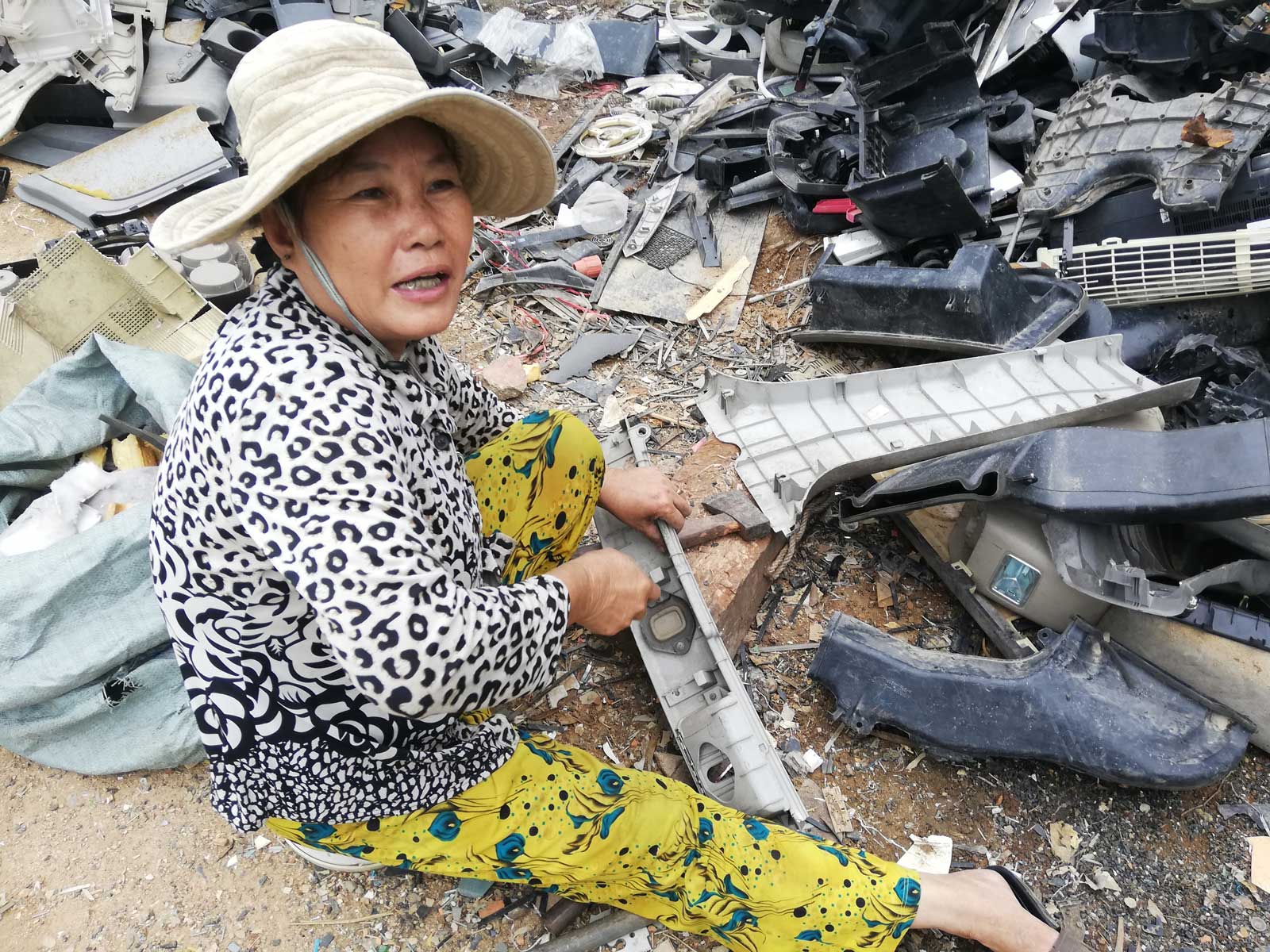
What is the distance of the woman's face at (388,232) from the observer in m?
1.50

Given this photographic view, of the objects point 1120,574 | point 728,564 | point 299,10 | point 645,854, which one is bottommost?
point 728,564

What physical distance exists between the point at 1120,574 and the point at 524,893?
1.99 metres

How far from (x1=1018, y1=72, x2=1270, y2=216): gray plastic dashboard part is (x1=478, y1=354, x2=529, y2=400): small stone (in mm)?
2669

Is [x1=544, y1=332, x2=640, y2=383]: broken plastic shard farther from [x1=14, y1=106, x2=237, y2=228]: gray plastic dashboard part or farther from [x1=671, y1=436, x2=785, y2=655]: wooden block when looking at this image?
[x1=14, y1=106, x2=237, y2=228]: gray plastic dashboard part

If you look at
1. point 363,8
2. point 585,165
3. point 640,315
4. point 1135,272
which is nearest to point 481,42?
point 363,8

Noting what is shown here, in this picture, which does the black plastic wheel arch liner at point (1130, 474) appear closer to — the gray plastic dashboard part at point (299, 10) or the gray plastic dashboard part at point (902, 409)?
the gray plastic dashboard part at point (902, 409)

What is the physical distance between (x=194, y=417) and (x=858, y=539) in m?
2.49

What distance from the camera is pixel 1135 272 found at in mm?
3709

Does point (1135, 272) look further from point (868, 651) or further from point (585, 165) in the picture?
point (585, 165)

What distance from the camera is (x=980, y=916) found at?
2.10 metres

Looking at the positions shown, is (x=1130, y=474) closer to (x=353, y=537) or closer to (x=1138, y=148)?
(x=353, y=537)

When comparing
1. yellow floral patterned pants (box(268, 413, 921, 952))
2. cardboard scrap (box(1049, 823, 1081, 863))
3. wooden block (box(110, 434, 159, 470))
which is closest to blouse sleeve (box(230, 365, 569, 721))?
yellow floral patterned pants (box(268, 413, 921, 952))

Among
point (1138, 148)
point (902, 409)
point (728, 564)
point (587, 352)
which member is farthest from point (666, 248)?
point (728, 564)

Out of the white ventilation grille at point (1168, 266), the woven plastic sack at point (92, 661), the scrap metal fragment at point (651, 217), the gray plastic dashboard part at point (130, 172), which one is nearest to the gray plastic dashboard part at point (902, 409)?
the white ventilation grille at point (1168, 266)
